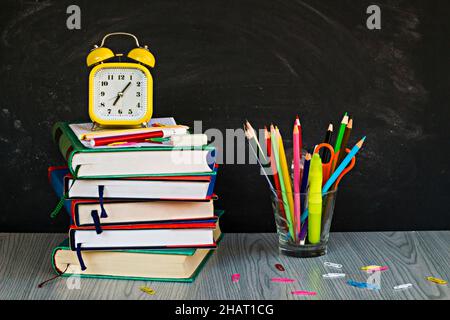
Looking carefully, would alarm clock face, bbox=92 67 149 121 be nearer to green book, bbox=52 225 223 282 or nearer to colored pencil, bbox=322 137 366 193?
green book, bbox=52 225 223 282

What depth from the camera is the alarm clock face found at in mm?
1188

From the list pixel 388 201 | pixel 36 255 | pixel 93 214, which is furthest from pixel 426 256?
pixel 36 255

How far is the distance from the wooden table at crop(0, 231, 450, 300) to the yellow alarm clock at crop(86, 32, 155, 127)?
0.93 feet

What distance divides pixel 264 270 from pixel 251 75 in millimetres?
408

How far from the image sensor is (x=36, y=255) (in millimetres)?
1237

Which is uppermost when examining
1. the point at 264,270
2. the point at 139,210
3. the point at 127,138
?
the point at 127,138

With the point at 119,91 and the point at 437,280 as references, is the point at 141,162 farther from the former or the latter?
the point at 437,280

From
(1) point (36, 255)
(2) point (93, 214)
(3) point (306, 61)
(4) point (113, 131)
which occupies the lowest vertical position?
(1) point (36, 255)

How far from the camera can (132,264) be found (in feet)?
3.62

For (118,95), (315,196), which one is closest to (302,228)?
(315,196)

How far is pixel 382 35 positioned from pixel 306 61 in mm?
160

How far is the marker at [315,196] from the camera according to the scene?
1.15m

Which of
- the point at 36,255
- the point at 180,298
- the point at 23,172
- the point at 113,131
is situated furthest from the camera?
the point at 23,172

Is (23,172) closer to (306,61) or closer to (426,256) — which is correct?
(306,61)
